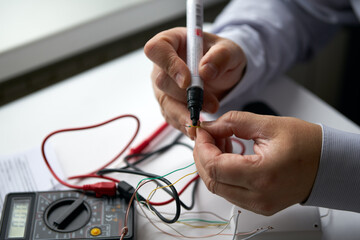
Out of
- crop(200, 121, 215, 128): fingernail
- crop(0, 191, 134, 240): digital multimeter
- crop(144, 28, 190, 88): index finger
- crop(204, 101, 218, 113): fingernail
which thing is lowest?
crop(0, 191, 134, 240): digital multimeter

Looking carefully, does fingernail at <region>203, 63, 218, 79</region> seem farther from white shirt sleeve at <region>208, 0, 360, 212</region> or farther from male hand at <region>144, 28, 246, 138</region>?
white shirt sleeve at <region>208, 0, 360, 212</region>

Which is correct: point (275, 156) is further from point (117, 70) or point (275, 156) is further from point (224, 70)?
point (117, 70)

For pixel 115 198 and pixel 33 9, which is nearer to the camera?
pixel 115 198

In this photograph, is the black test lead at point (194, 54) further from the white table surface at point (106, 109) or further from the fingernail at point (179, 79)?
the white table surface at point (106, 109)

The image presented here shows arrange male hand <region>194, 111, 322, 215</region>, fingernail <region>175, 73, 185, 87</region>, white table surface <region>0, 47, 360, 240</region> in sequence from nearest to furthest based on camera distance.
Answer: male hand <region>194, 111, 322, 215</region> → fingernail <region>175, 73, 185, 87</region> → white table surface <region>0, 47, 360, 240</region>

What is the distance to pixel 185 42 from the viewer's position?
646mm

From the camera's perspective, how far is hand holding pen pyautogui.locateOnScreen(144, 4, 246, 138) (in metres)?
0.58

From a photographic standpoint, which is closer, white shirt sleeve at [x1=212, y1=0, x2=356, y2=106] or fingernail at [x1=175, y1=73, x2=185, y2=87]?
fingernail at [x1=175, y1=73, x2=185, y2=87]

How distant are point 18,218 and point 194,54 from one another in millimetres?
363

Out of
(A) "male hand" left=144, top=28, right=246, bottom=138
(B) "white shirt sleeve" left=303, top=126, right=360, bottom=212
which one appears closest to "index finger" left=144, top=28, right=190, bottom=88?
(A) "male hand" left=144, top=28, right=246, bottom=138

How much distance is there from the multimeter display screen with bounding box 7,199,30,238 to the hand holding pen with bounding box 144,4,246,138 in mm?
273

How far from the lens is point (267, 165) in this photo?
1.51 ft

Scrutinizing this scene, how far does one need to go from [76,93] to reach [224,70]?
355 mm

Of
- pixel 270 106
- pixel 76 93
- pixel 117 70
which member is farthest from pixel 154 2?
pixel 270 106
